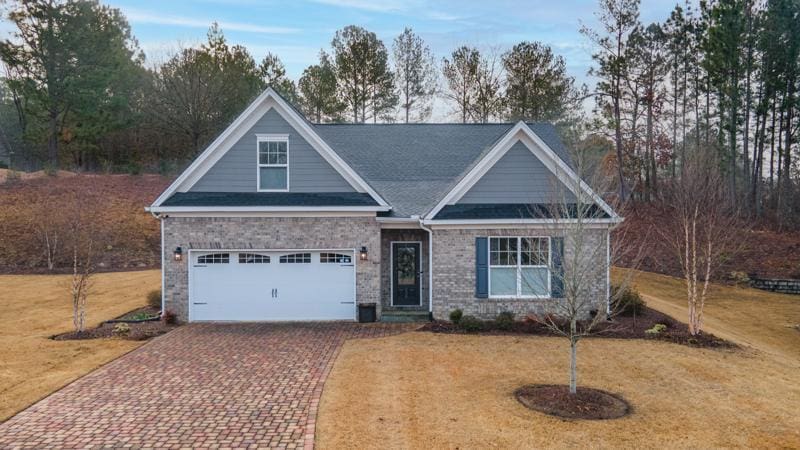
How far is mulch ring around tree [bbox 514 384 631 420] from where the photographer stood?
863 cm

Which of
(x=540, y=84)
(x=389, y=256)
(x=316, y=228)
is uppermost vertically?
(x=540, y=84)

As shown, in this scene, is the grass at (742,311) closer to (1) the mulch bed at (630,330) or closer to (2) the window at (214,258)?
(1) the mulch bed at (630,330)

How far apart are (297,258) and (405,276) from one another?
3.57 m

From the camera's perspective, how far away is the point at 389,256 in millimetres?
17016

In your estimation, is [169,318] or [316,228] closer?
[169,318]

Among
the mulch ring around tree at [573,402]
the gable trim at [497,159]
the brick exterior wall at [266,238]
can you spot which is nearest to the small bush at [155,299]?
the brick exterior wall at [266,238]

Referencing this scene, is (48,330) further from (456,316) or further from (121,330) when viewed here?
(456,316)

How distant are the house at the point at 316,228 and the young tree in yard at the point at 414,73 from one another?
80.5ft

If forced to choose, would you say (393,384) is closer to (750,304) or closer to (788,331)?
(788,331)

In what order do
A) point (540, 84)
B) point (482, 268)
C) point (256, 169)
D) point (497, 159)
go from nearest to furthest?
1. point (482, 268)
2. point (497, 159)
3. point (256, 169)
4. point (540, 84)

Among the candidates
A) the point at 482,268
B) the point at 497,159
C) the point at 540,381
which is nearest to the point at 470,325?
the point at 482,268

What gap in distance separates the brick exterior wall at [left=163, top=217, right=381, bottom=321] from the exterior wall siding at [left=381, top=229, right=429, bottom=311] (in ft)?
3.75

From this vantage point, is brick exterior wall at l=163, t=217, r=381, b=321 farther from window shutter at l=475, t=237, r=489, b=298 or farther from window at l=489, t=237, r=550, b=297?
window at l=489, t=237, r=550, b=297

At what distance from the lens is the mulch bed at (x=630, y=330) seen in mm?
13875
